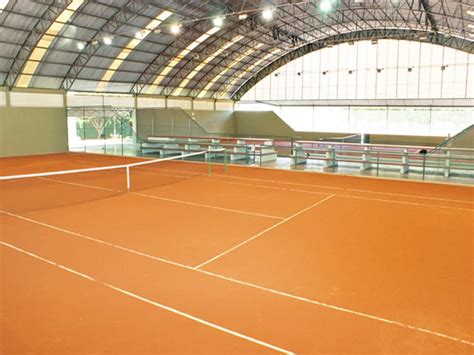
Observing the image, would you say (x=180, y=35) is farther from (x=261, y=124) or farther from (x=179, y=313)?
(x=179, y=313)

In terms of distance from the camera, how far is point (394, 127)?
38781 mm

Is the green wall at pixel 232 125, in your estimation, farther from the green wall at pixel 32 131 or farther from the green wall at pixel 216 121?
the green wall at pixel 32 131

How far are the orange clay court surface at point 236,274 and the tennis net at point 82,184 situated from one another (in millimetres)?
194

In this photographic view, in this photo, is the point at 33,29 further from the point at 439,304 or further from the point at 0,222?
the point at 439,304

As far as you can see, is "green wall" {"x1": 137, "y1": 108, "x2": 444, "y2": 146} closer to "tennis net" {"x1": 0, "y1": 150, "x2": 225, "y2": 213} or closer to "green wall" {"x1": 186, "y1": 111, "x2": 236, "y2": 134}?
"green wall" {"x1": 186, "y1": 111, "x2": 236, "y2": 134}

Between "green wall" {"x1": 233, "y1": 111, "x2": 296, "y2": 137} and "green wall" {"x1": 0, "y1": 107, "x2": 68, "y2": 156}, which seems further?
"green wall" {"x1": 233, "y1": 111, "x2": 296, "y2": 137}

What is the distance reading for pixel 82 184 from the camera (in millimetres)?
15102

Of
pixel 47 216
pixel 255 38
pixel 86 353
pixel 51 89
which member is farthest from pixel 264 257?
pixel 255 38

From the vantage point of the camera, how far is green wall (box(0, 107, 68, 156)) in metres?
26.6

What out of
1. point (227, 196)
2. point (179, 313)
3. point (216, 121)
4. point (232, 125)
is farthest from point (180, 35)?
point (179, 313)

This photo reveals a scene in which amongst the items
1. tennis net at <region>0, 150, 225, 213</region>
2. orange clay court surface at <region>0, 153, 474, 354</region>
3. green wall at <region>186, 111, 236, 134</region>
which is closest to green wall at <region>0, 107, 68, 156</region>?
tennis net at <region>0, 150, 225, 213</region>

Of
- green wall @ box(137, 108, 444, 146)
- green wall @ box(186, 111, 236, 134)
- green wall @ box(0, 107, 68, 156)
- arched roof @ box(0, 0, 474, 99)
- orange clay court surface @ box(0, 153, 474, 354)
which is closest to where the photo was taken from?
orange clay court surface @ box(0, 153, 474, 354)

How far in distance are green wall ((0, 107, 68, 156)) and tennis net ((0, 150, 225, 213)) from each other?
11833mm

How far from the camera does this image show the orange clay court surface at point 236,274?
4.58 meters
